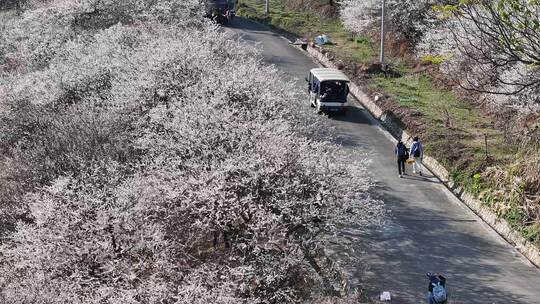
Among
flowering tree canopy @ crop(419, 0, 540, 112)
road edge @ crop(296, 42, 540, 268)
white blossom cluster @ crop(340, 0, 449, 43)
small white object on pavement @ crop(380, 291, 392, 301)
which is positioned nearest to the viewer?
small white object on pavement @ crop(380, 291, 392, 301)

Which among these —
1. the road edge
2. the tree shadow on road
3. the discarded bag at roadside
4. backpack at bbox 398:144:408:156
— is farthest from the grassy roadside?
backpack at bbox 398:144:408:156

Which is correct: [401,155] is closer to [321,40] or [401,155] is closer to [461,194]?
[461,194]

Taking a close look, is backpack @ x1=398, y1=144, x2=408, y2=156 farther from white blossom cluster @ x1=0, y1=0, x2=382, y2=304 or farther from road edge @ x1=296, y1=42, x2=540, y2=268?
white blossom cluster @ x1=0, y1=0, x2=382, y2=304

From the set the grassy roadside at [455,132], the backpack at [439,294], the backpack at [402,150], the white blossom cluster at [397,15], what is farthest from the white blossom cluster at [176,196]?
the white blossom cluster at [397,15]

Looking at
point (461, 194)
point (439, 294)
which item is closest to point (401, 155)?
point (461, 194)

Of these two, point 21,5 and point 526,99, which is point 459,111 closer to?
point 526,99
